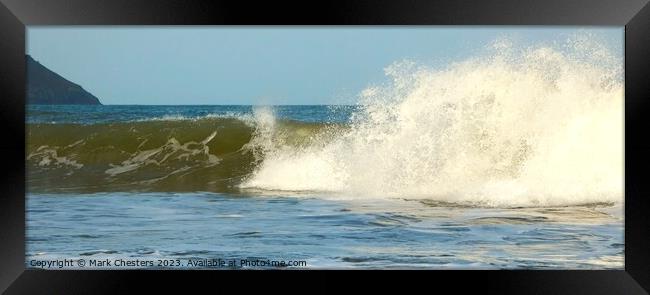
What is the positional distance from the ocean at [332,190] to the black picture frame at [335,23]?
67 cm

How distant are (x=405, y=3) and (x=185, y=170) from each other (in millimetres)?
4024

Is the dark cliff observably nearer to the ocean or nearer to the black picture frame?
the ocean

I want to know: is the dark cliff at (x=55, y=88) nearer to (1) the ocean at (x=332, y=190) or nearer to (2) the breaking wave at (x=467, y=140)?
(1) the ocean at (x=332, y=190)

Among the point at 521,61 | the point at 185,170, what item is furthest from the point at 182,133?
the point at 521,61

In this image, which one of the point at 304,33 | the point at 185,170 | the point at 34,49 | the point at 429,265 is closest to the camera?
the point at 429,265

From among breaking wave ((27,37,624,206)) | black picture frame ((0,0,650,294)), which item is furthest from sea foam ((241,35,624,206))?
black picture frame ((0,0,650,294))

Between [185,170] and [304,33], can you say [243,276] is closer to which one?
[304,33]

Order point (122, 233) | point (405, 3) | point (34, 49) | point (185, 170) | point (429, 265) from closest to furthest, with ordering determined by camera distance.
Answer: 1. point (405, 3)
2. point (429, 265)
3. point (122, 233)
4. point (34, 49)
5. point (185, 170)

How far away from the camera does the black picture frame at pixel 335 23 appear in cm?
425

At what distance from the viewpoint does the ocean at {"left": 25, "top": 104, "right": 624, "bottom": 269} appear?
535cm

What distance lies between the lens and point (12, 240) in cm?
441

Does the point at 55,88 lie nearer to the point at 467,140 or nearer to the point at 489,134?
the point at 467,140

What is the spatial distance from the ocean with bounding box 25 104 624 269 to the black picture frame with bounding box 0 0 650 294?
671 millimetres

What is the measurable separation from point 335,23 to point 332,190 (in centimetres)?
259
